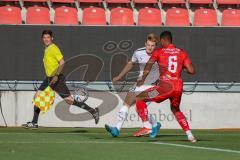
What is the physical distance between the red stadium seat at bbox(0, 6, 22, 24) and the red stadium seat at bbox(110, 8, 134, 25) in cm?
253

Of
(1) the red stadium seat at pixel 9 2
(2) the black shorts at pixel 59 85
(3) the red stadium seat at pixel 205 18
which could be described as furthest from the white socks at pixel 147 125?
(1) the red stadium seat at pixel 9 2

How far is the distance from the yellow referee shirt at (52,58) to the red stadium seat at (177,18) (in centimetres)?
553

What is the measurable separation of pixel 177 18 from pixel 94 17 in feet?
7.52

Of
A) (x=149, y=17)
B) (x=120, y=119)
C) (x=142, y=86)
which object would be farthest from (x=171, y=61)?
(x=149, y=17)

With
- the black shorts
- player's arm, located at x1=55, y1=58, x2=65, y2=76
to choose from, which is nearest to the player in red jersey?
player's arm, located at x1=55, y1=58, x2=65, y2=76

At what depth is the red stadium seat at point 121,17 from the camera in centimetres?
1967

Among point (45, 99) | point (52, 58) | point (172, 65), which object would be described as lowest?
point (45, 99)

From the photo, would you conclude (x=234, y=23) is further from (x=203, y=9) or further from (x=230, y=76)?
(x=230, y=76)

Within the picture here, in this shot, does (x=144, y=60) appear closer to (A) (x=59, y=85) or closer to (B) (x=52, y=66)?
(B) (x=52, y=66)

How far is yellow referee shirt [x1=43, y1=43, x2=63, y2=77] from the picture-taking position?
592 inches

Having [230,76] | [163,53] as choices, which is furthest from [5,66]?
[163,53]

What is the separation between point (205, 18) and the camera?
20.2 meters

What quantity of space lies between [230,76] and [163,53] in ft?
20.7

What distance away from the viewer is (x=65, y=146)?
9.99 meters
